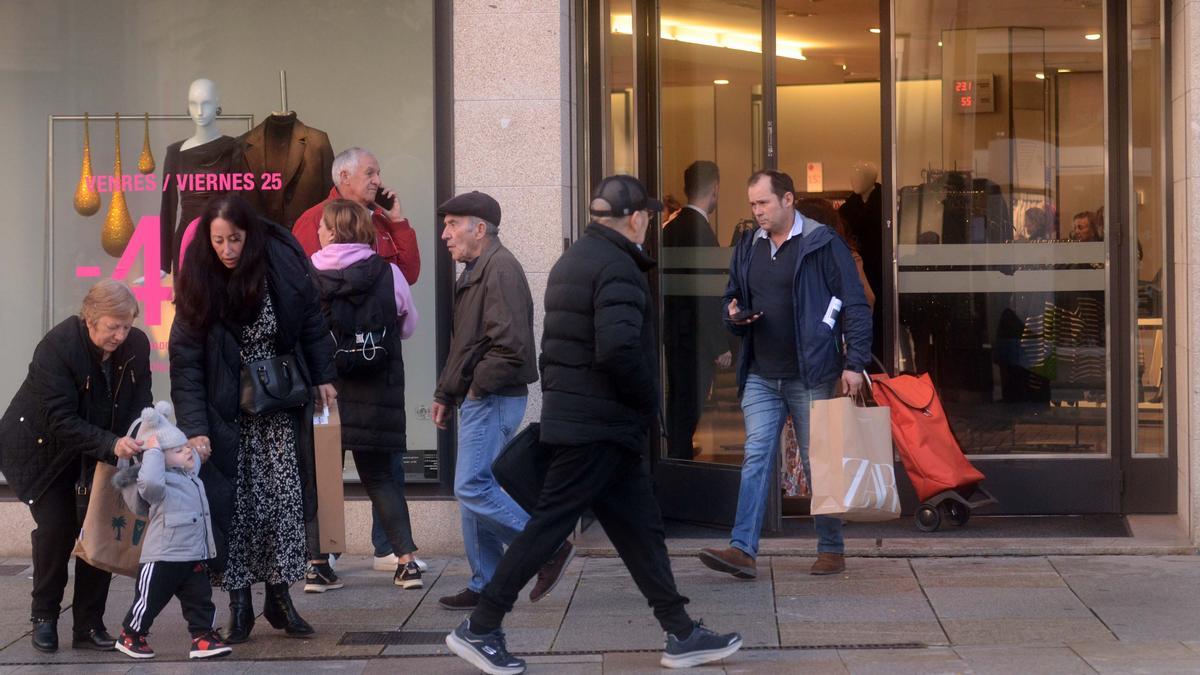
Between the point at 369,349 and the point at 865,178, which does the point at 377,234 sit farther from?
the point at 865,178

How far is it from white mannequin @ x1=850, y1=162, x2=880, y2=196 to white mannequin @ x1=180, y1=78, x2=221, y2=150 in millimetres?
3940

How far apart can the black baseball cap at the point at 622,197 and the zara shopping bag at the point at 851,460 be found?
1566 millimetres

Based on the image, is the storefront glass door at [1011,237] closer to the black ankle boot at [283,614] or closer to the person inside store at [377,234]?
the person inside store at [377,234]

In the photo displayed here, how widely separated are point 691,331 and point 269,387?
330 cm

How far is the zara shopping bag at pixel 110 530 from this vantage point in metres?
5.95

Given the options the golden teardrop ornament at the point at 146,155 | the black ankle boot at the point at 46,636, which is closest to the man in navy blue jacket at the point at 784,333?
the black ankle boot at the point at 46,636

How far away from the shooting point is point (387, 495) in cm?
720

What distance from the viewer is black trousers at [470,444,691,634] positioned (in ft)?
18.1

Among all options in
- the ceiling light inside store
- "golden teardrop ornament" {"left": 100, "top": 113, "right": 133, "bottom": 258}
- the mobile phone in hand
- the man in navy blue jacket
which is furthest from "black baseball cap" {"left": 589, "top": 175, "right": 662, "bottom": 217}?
"golden teardrop ornament" {"left": 100, "top": 113, "right": 133, "bottom": 258}

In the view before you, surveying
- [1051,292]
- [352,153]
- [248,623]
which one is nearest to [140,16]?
[352,153]

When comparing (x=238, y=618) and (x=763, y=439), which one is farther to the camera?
(x=763, y=439)

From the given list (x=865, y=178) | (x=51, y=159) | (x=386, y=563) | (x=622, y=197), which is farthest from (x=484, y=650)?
(x=865, y=178)

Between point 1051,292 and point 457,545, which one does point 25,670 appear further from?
point 1051,292

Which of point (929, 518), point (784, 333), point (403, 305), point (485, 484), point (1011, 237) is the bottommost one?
point (929, 518)
